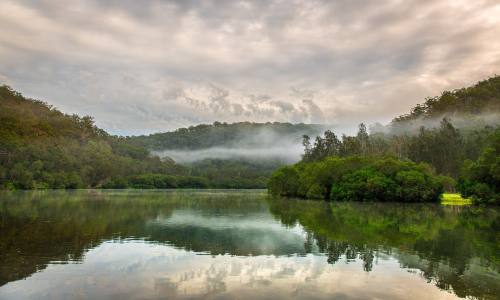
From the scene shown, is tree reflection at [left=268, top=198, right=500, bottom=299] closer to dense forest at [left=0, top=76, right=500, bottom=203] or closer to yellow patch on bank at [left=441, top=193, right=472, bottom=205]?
dense forest at [left=0, top=76, right=500, bottom=203]

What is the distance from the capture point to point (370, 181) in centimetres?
8588

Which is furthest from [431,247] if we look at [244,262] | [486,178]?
→ [486,178]

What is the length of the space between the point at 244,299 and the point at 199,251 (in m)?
10.3

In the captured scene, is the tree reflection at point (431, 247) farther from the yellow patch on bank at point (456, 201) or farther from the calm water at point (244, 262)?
the yellow patch on bank at point (456, 201)

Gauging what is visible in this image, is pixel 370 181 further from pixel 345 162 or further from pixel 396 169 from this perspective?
pixel 345 162

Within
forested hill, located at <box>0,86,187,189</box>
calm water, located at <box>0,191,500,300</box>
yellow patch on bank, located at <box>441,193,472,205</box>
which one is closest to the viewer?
calm water, located at <box>0,191,500,300</box>

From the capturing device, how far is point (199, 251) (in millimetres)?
24906

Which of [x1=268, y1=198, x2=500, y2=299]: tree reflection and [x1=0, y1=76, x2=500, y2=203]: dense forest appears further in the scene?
[x1=0, y1=76, x2=500, y2=203]: dense forest

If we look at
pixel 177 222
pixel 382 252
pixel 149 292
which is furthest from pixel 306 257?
pixel 177 222

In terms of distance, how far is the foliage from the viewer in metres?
84.6

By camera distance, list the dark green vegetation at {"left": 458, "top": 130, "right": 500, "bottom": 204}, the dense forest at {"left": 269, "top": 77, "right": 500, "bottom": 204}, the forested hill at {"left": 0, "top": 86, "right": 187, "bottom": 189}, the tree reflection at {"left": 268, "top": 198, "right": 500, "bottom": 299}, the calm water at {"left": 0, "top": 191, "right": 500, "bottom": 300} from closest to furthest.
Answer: the calm water at {"left": 0, "top": 191, "right": 500, "bottom": 300} → the tree reflection at {"left": 268, "top": 198, "right": 500, "bottom": 299} → the dark green vegetation at {"left": 458, "top": 130, "right": 500, "bottom": 204} → the dense forest at {"left": 269, "top": 77, "right": 500, "bottom": 204} → the forested hill at {"left": 0, "top": 86, "right": 187, "bottom": 189}

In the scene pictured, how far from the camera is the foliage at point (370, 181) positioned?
84.6 meters

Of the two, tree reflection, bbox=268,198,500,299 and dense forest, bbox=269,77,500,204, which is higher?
dense forest, bbox=269,77,500,204

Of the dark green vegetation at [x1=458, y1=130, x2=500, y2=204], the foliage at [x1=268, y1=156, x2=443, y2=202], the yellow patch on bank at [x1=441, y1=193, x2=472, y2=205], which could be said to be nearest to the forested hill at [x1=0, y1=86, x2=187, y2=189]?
the foliage at [x1=268, y1=156, x2=443, y2=202]
